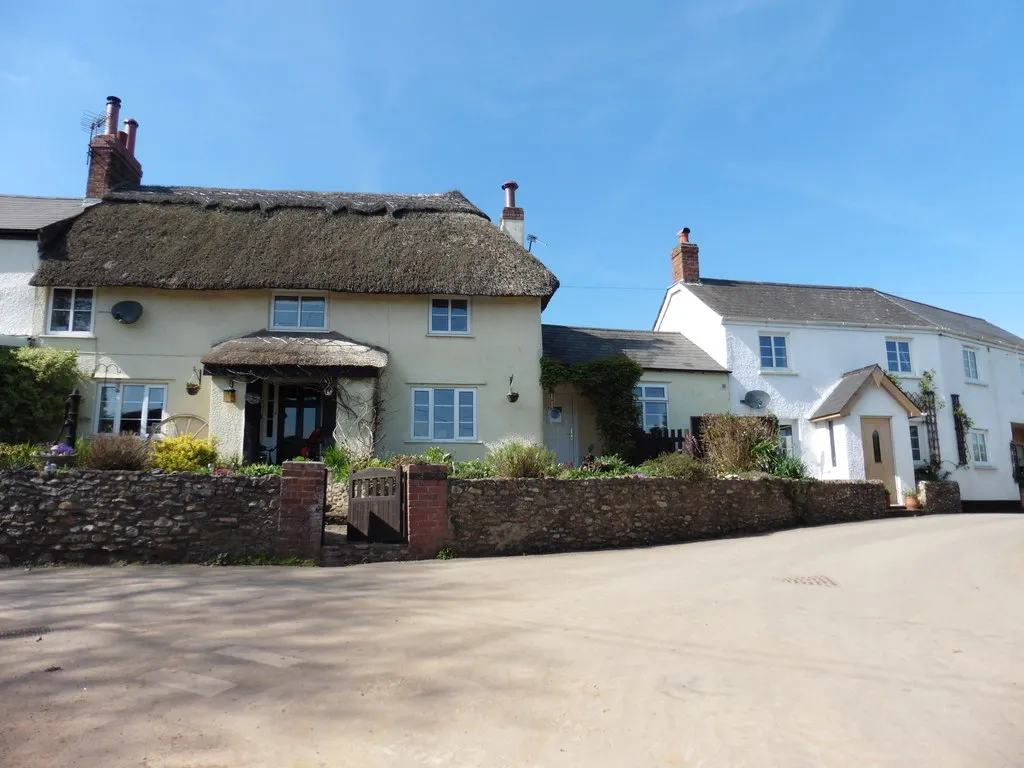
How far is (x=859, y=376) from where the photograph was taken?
1992 centimetres

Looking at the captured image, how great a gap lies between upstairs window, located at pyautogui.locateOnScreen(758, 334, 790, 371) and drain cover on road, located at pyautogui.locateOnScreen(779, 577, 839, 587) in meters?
12.9

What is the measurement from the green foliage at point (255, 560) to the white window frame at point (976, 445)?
68.0ft

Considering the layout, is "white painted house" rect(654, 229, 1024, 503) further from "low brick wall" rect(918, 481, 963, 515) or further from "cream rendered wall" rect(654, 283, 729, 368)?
"low brick wall" rect(918, 481, 963, 515)

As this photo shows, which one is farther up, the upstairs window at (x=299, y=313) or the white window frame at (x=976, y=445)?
the upstairs window at (x=299, y=313)

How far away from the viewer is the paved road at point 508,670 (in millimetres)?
3697

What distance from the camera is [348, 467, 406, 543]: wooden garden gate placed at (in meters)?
10.6

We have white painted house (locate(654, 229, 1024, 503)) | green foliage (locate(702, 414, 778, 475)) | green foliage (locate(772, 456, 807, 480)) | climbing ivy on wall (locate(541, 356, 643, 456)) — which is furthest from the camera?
white painted house (locate(654, 229, 1024, 503))

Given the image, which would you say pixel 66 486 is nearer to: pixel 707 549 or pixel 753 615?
pixel 753 615

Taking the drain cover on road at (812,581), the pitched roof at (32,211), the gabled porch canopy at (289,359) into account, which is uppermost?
the pitched roof at (32,211)

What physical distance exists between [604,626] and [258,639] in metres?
2.95

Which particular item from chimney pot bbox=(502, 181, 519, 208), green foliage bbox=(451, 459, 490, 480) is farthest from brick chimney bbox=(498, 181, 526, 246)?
green foliage bbox=(451, 459, 490, 480)

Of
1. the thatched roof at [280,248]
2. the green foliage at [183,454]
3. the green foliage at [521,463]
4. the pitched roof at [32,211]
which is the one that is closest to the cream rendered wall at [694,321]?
the thatched roof at [280,248]

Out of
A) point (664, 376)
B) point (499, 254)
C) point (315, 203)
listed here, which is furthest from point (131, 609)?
point (664, 376)

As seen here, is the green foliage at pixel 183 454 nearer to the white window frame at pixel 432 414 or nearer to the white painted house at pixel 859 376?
the white window frame at pixel 432 414
